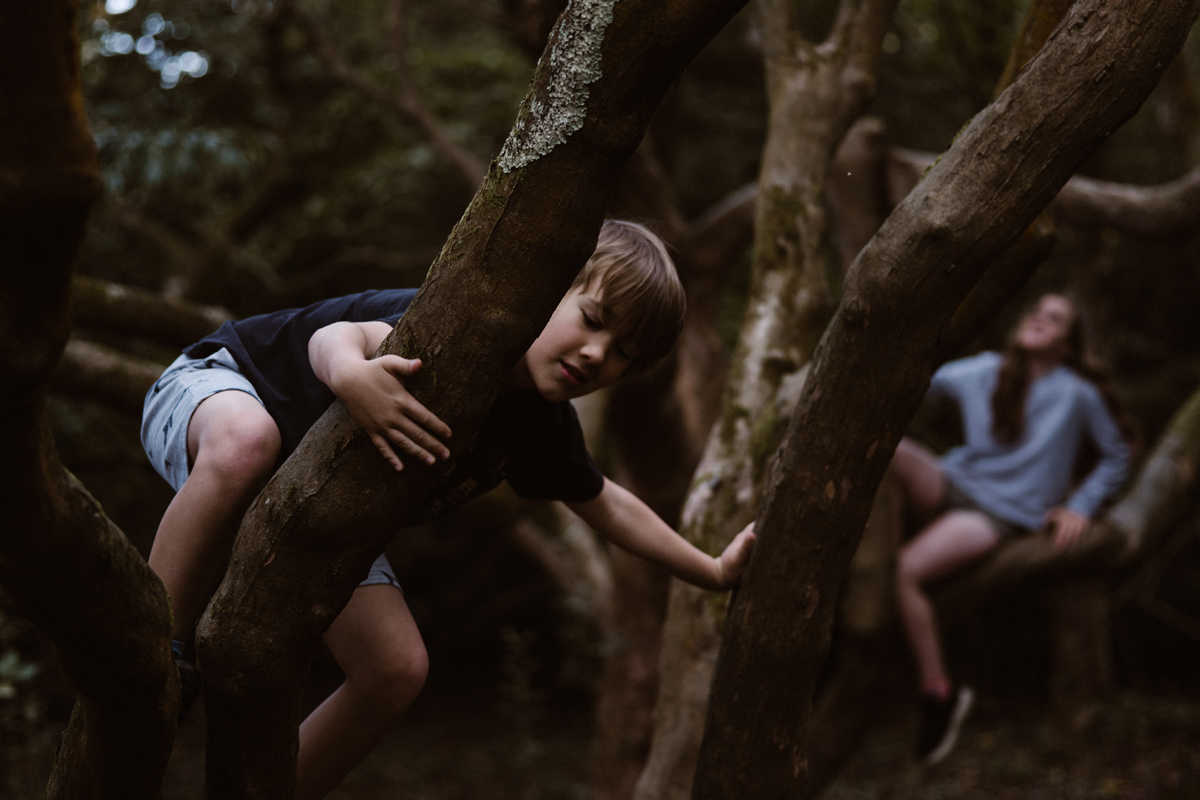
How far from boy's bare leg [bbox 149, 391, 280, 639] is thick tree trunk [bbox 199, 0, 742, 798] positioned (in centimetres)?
18

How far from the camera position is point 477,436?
1570mm

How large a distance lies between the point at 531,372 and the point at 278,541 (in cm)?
56

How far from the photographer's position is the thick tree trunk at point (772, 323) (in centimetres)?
237

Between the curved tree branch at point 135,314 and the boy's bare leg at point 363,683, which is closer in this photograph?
Result: the boy's bare leg at point 363,683

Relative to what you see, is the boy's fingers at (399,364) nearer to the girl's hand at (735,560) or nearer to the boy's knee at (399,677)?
the boy's knee at (399,677)

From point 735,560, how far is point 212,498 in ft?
2.94

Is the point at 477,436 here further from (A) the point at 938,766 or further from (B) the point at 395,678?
(A) the point at 938,766

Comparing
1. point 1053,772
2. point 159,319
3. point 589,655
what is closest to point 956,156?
point 159,319

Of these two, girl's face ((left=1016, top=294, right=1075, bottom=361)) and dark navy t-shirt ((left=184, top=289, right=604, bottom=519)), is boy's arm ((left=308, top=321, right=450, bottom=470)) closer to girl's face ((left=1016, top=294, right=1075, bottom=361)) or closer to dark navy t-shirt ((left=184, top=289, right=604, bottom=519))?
dark navy t-shirt ((left=184, top=289, right=604, bottom=519))

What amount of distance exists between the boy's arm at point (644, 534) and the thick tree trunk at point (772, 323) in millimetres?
436

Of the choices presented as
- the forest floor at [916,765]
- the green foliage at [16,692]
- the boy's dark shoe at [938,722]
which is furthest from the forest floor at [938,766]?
the boy's dark shoe at [938,722]

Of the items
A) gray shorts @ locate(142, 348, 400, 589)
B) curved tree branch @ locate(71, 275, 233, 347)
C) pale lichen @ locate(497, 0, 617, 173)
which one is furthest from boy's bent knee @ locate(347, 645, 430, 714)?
curved tree branch @ locate(71, 275, 233, 347)

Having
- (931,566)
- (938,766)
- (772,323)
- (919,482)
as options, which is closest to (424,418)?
(772,323)

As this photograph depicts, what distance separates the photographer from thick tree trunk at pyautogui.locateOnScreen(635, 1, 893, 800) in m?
2.37
